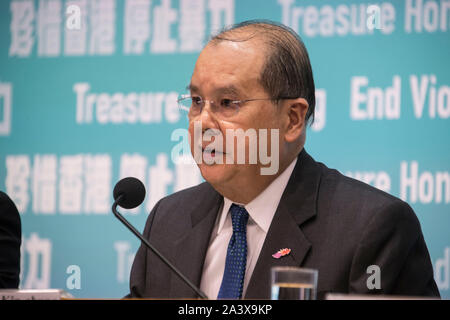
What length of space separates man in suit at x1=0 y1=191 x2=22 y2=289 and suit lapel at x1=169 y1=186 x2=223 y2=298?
748mm

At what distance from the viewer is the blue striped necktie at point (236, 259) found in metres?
2.29

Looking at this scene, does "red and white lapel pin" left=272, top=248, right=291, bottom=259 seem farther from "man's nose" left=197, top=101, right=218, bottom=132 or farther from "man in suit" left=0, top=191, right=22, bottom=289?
"man in suit" left=0, top=191, right=22, bottom=289

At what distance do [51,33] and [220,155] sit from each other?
2336mm

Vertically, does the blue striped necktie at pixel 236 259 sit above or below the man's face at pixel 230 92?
below

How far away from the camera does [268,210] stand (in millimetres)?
2479

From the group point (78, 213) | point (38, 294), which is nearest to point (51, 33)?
point (78, 213)

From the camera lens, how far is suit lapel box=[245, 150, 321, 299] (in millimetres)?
2256

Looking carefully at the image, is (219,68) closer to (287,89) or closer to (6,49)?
(287,89)

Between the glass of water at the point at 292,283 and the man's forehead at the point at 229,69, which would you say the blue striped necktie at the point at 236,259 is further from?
the glass of water at the point at 292,283

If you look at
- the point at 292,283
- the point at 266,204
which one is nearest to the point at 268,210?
the point at 266,204

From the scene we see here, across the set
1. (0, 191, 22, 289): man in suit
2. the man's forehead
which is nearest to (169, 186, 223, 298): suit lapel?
the man's forehead

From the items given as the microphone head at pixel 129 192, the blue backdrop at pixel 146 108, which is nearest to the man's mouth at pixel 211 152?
the microphone head at pixel 129 192

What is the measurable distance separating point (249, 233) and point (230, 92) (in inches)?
20.4

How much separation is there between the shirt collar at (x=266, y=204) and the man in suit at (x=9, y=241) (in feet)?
3.03
